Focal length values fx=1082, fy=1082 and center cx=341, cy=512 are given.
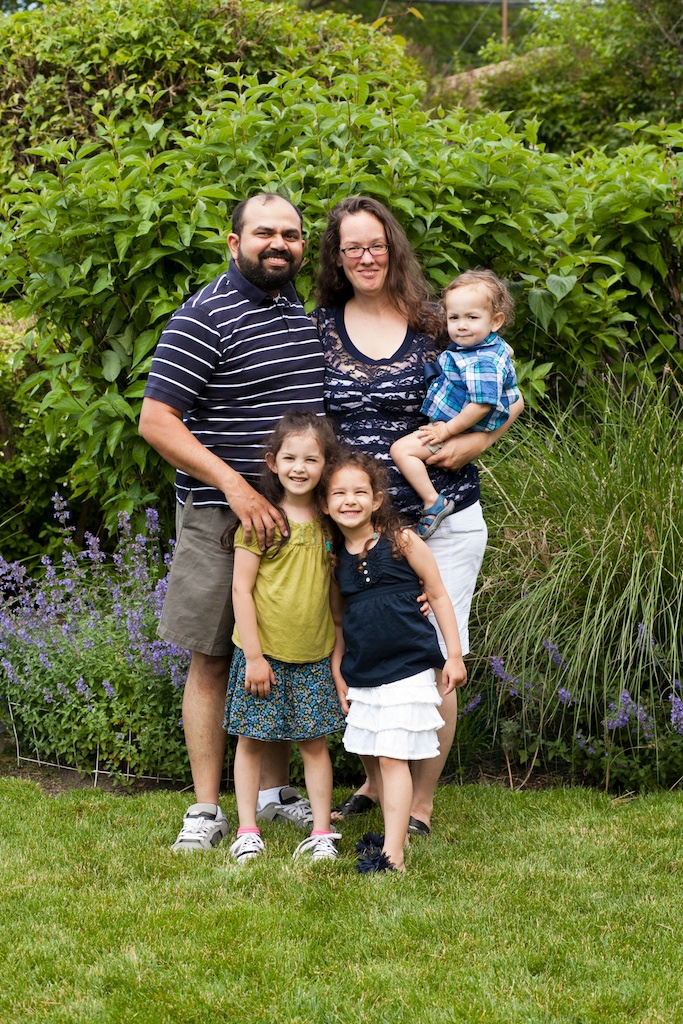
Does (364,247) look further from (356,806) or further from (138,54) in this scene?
(138,54)

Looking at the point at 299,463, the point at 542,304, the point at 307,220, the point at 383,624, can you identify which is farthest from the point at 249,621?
the point at 542,304

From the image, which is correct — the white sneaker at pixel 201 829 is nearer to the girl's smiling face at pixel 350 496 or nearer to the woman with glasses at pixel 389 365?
the woman with glasses at pixel 389 365

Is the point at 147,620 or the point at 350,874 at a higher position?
the point at 147,620

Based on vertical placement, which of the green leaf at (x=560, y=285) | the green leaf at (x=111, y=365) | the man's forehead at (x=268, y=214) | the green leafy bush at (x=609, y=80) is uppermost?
the green leafy bush at (x=609, y=80)

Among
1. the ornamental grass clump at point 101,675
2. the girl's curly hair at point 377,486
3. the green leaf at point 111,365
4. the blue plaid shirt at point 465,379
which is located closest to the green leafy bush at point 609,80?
the green leaf at point 111,365

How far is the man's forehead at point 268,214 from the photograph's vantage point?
3.40m

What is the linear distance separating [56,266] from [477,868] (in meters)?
2.81

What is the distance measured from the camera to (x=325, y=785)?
344cm

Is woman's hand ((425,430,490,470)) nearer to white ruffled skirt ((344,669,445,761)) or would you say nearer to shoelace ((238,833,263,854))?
white ruffled skirt ((344,669,445,761))

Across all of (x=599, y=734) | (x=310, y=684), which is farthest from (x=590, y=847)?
(x=310, y=684)

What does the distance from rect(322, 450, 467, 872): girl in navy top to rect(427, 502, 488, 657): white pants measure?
15 cm

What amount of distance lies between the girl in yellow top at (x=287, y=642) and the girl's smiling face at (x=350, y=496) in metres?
0.08

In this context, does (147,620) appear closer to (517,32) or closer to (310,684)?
(310,684)

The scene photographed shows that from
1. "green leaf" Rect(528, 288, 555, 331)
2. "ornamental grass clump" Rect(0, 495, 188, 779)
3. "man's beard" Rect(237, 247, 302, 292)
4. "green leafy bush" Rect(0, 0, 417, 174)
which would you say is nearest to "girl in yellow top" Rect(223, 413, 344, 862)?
"man's beard" Rect(237, 247, 302, 292)
